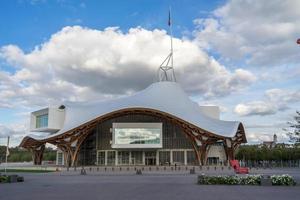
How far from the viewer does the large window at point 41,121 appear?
260 ft

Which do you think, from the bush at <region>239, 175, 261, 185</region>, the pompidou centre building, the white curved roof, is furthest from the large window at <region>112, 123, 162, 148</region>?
the bush at <region>239, 175, 261, 185</region>

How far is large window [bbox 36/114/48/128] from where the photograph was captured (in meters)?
79.3

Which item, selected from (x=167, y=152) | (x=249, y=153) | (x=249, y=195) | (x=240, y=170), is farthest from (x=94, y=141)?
(x=249, y=195)

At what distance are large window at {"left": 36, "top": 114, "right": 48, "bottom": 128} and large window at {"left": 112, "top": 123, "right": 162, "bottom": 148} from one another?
18221 millimetres

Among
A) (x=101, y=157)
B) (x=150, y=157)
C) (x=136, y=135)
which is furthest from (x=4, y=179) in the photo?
(x=150, y=157)

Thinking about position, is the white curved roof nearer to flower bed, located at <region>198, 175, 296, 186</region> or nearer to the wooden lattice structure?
the wooden lattice structure

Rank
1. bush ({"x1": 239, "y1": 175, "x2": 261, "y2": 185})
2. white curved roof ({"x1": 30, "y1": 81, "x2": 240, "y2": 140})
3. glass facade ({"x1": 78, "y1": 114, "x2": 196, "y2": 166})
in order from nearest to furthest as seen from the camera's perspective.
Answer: bush ({"x1": 239, "y1": 175, "x2": 261, "y2": 185})
white curved roof ({"x1": 30, "y1": 81, "x2": 240, "y2": 140})
glass facade ({"x1": 78, "y1": 114, "x2": 196, "y2": 166})

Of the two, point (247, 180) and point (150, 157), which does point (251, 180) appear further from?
point (150, 157)

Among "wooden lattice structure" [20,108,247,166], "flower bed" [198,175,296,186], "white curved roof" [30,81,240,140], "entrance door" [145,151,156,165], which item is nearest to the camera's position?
"flower bed" [198,175,296,186]

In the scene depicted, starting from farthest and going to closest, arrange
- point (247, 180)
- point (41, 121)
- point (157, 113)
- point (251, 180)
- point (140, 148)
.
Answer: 1. point (41, 121)
2. point (140, 148)
3. point (157, 113)
4. point (247, 180)
5. point (251, 180)

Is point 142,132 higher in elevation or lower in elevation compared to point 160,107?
lower

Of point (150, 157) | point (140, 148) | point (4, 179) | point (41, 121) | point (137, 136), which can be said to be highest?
point (41, 121)

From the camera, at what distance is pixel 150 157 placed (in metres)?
73.3

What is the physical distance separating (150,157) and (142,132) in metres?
6.58
